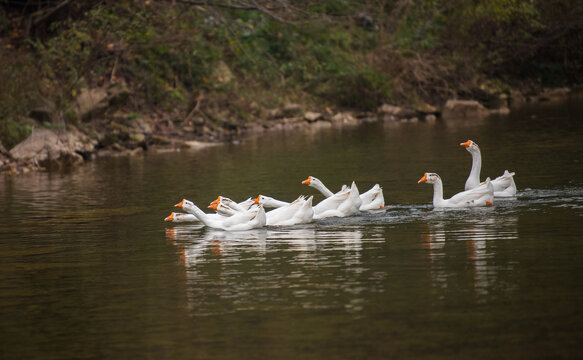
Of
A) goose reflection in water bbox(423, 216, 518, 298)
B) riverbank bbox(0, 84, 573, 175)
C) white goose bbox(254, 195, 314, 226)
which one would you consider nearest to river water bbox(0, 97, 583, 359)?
goose reflection in water bbox(423, 216, 518, 298)

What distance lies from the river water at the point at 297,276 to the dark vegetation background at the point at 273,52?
1181 centimetres

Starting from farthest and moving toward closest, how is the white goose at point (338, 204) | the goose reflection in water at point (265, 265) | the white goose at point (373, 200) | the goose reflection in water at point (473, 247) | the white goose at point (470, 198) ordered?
1. the white goose at point (373, 200)
2. the white goose at point (470, 198)
3. the white goose at point (338, 204)
4. the goose reflection in water at point (473, 247)
5. the goose reflection in water at point (265, 265)

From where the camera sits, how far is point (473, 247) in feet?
37.0

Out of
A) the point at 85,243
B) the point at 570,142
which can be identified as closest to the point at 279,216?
the point at 85,243

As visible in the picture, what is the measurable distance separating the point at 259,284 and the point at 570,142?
16.6 meters

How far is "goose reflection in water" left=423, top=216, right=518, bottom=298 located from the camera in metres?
9.58

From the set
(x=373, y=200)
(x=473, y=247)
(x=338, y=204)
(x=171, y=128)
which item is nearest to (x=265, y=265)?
(x=473, y=247)

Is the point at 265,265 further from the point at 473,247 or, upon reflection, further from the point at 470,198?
the point at 470,198

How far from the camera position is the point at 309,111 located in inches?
1604

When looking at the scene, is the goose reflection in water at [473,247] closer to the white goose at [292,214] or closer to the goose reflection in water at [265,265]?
the goose reflection in water at [265,265]

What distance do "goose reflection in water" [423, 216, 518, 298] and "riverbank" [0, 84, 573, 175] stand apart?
1508cm

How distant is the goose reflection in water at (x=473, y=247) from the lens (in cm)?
958

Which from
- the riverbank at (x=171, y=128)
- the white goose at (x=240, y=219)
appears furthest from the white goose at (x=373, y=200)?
the riverbank at (x=171, y=128)

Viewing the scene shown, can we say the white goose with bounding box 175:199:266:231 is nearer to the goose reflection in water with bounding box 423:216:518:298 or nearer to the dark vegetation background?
the goose reflection in water with bounding box 423:216:518:298
